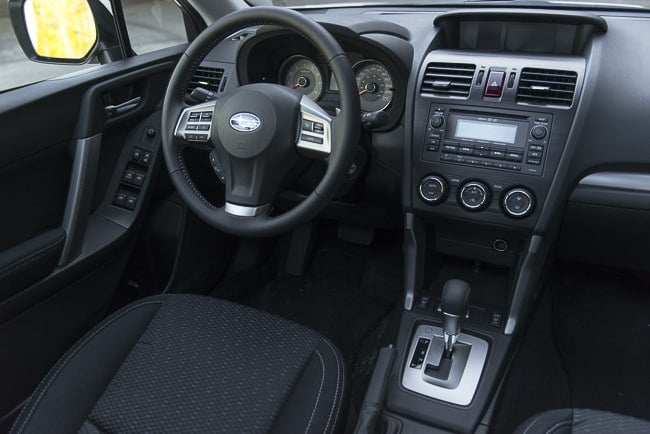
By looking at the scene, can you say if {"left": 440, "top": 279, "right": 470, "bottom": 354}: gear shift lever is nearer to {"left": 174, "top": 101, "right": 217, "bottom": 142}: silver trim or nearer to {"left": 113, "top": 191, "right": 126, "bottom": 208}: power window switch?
{"left": 174, "top": 101, "right": 217, "bottom": 142}: silver trim

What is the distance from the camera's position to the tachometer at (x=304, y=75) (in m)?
1.73

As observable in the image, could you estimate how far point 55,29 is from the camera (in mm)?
1716

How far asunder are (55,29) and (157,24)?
46cm

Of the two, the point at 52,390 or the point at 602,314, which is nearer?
the point at 52,390

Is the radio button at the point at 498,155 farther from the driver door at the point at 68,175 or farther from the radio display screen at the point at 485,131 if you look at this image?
the driver door at the point at 68,175

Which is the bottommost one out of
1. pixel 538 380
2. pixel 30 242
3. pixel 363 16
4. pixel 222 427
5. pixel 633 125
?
pixel 538 380

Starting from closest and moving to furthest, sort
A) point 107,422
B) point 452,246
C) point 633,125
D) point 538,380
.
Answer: point 107,422 → point 633,125 → point 452,246 → point 538,380

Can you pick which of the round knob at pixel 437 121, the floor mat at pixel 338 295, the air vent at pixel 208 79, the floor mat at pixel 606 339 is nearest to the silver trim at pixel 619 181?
the round knob at pixel 437 121

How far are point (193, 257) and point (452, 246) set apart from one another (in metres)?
0.95

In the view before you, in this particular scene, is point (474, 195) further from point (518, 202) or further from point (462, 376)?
point (462, 376)

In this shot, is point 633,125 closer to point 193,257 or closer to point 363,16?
point 363,16

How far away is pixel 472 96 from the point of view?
4.87 ft

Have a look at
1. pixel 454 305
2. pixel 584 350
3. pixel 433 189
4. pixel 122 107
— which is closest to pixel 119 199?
pixel 122 107

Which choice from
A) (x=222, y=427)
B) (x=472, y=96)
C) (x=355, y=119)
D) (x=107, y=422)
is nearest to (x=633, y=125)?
(x=472, y=96)
